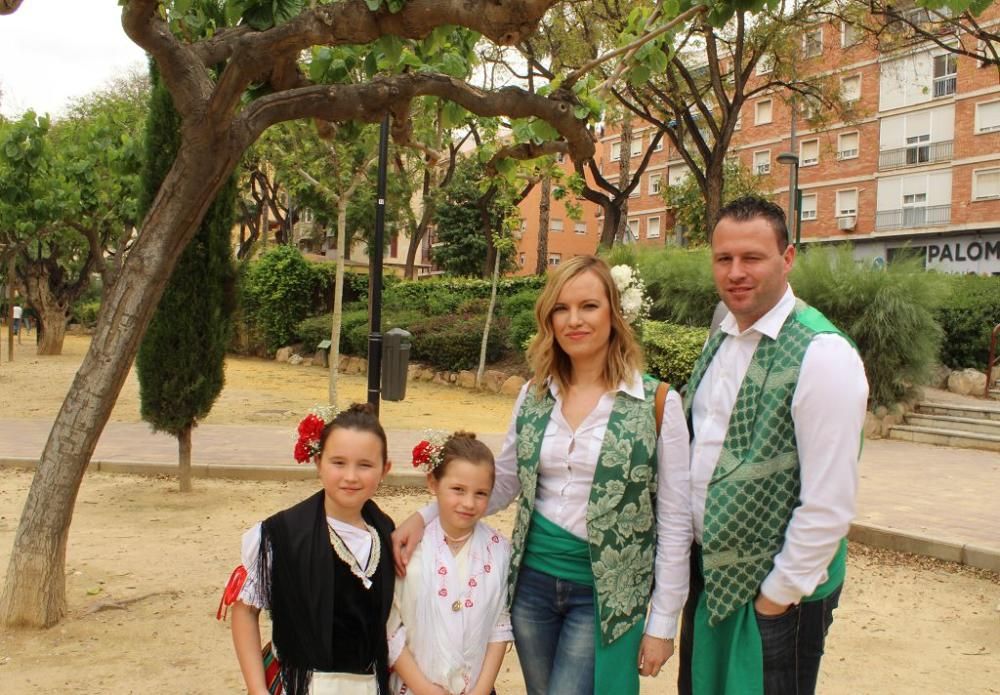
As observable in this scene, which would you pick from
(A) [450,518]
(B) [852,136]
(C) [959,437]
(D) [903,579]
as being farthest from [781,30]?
(B) [852,136]

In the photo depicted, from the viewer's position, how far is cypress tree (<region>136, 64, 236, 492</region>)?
7441 mm

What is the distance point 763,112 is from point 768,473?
4106 centimetres

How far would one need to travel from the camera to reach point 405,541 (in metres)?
2.50

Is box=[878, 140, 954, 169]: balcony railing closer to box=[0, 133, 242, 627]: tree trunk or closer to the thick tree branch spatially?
the thick tree branch

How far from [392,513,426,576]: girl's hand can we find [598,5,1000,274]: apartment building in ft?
80.0

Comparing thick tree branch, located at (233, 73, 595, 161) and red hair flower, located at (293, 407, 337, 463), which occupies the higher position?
thick tree branch, located at (233, 73, 595, 161)

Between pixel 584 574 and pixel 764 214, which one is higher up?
pixel 764 214

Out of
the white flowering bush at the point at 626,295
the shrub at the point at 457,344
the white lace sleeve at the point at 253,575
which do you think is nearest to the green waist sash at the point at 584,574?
the white flowering bush at the point at 626,295

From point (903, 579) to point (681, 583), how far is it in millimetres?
4389

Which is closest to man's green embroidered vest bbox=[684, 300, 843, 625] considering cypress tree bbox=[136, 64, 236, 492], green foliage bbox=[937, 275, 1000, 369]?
Result: cypress tree bbox=[136, 64, 236, 492]

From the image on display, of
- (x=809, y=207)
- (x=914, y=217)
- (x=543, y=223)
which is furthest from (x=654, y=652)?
(x=809, y=207)

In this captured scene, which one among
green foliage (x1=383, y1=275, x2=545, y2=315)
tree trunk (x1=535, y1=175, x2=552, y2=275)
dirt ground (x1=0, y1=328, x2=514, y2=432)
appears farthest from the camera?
tree trunk (x1=535, y1=175, x2=552, y2=275)

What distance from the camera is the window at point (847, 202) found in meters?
35.7

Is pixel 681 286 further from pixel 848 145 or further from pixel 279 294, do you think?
pixel 848 145
